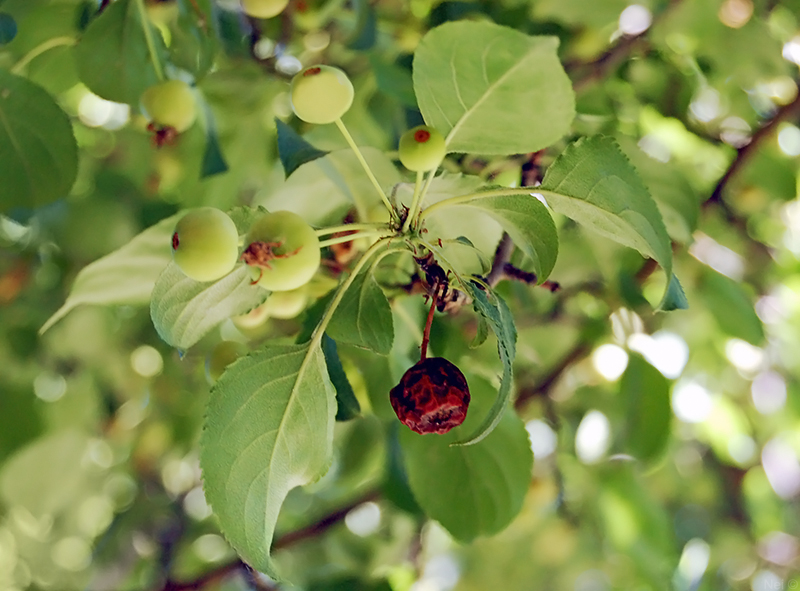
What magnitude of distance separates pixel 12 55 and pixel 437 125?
A: 84 centimetres

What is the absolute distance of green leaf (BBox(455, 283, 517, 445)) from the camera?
413 millimetres

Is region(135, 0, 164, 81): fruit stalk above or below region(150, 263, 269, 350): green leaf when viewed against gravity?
above

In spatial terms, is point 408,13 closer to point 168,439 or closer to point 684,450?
point 168,439

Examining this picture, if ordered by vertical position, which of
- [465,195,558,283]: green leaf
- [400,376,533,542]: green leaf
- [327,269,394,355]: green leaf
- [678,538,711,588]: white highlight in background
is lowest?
[678,538,711,588]: white highlight in background

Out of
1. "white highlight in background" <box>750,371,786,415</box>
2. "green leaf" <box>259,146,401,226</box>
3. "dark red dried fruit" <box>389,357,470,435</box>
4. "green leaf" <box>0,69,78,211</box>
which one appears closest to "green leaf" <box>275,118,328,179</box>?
"green leaf" <box>259,146,401,226</box>

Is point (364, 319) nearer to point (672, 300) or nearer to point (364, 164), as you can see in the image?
point (364, 164)

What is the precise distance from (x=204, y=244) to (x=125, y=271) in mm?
252

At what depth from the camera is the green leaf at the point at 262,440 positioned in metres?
0.49

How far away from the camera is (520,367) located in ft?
4.65

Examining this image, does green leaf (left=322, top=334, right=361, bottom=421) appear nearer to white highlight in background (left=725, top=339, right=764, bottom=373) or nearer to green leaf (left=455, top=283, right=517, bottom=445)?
green leaf (left=455, top=283, right=517, bottom=445)

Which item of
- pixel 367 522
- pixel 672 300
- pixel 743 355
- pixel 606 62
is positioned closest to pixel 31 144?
pixel 672 300

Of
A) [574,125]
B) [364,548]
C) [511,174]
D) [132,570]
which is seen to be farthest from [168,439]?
[574,125]

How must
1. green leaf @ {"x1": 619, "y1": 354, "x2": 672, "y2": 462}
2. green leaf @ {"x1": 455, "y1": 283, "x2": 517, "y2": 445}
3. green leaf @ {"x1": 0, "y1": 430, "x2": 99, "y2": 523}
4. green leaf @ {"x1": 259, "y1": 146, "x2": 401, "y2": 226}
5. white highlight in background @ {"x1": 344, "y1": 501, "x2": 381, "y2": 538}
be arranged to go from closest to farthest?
green leaf @ {"x1": 455, "y1": 283, "x2": 517, "y2": 445}
green leaf @ {"x1": 259, "y1": 146, "x2": 401, "y2": 226}
green leaf @ {"x1": 619, "y1": 354, "x2": 672, "y2": 462}
green leaf @ {"x1": 0, "y1": 430, "x2": 99, "y2": 523}
white highlight in background @ {"x1": 344, "y1": 501, "x2": 381, "y2": 538}

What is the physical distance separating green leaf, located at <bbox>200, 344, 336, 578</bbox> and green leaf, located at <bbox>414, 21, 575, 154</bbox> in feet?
0.82
